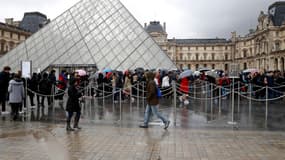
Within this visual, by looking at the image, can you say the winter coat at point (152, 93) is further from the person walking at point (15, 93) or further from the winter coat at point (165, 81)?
the winter coat at point (165, 81)

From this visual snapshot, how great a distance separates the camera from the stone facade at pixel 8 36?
5669 centimetres

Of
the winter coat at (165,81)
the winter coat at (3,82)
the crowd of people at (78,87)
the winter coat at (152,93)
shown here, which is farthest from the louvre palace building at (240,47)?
the winter coat at (152,93)

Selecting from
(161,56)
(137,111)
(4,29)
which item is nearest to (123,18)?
(161,56)

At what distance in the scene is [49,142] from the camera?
21.5ft

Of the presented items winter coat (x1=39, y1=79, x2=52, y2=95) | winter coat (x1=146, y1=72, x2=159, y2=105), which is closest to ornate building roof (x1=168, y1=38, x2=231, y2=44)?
winter coat (x1=39, y1=79, x2=52, y2=95)

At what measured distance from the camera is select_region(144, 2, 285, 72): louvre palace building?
2869 inches

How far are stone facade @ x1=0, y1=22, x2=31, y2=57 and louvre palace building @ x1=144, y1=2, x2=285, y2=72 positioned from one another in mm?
45252

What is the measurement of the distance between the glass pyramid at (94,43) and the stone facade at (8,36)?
1397 inches

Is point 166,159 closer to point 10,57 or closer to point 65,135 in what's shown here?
point 65,135

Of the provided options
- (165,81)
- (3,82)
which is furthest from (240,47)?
(3,82)

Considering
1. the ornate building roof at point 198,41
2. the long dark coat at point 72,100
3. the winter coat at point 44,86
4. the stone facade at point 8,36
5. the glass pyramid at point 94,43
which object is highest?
the ornate building roof at point 198,41

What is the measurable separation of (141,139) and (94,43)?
1663cm

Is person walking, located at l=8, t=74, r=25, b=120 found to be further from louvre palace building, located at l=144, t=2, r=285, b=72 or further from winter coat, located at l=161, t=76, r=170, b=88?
louvre palace building, located at l=144, t=2, r=285, b=72

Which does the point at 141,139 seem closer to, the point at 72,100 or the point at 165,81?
the point at 72,100
